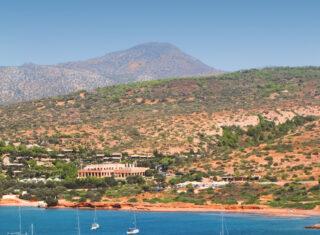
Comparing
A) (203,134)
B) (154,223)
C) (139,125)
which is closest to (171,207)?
(154,223)

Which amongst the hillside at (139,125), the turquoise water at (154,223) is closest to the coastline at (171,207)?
the turquoise water at (154,223)

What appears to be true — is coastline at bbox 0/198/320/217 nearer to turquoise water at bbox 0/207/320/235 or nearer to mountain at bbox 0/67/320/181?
turquoise water at bbox 0/207/320/235

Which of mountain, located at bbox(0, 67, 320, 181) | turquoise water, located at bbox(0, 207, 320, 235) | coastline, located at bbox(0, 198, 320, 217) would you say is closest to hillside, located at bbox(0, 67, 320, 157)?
mountain, located at bbox(0, 67, 320, 181)

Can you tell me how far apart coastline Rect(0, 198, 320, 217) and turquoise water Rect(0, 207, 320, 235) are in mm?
2259

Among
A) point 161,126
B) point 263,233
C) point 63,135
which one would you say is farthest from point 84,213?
point 161,126

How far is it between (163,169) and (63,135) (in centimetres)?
3654

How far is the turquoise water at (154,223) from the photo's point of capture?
82.9 metres

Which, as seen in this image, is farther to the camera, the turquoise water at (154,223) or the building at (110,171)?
the building at (110,171)

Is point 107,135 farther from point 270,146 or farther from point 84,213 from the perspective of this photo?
point 84,213

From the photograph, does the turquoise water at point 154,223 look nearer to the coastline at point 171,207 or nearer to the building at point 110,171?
the coastline at point 171,207

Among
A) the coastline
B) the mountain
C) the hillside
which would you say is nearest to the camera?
the coastline

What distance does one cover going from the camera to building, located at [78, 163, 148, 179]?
421 feet

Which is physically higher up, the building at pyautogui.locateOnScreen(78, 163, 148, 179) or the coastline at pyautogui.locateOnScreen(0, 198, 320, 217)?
the building at pyautogui.locateOnScreen(78, 163, 148, 179)

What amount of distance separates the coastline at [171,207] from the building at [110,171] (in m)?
20.5
